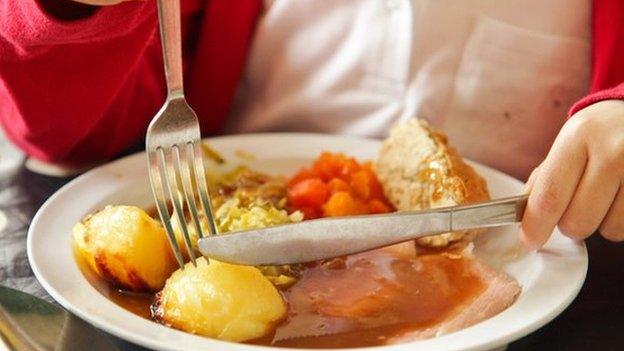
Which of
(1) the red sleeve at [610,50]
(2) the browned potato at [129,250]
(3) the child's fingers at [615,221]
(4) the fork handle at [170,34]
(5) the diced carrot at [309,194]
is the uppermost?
(4) the fork handle at [170,34]

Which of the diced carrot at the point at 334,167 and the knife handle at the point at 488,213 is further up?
the knife handle at the point at 488,213

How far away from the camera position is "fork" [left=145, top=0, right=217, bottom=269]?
0.87 meters

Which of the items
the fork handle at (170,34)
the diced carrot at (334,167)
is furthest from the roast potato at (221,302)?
the diced carrot at (334,167)

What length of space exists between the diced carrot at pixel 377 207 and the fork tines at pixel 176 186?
255 mm

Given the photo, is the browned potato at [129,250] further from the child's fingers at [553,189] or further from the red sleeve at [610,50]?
the red sleeve at [610,50]

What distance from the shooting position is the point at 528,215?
3.05 feet

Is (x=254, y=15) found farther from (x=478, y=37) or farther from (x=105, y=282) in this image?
(x=105, y=282)

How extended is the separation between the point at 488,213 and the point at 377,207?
9.1 inches

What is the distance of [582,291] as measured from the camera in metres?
1.00

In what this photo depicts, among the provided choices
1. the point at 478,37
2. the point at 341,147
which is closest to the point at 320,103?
the point at 341,147

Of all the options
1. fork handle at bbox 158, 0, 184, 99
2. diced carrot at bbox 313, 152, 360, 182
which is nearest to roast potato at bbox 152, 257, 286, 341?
fork handle at bbox 158, 0, 184, 99

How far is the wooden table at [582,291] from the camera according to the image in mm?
905

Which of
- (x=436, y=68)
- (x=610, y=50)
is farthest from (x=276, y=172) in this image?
(x=610, y=50)

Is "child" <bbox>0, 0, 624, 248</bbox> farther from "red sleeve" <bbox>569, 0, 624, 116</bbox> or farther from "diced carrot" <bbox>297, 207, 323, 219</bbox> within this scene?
"diced carrot" <bbox>297, 207, 323, 219</bbox>
